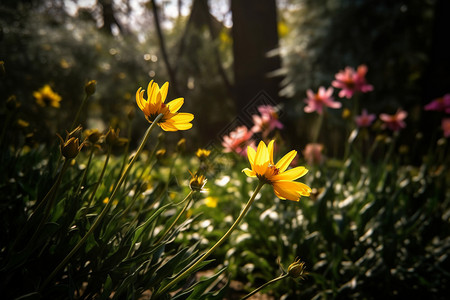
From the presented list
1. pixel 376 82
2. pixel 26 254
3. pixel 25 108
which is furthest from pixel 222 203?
pixel 376 82

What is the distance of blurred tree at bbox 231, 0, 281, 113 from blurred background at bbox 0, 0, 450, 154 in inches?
0.5

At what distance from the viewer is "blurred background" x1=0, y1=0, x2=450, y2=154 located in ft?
11.9

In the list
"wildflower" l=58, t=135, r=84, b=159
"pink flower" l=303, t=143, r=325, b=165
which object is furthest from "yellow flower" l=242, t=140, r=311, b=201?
"pink flower" l=303, t=143, r=325, b=165

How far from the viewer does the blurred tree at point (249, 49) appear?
3969 millimetres

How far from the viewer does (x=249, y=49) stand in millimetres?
3986

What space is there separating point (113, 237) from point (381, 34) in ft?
18.1

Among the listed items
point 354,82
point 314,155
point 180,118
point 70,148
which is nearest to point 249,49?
point 354,82

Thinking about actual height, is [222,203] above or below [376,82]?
above

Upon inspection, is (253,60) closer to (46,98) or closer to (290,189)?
(46,98)

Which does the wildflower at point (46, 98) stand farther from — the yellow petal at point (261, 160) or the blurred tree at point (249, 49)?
the blurred tree at point (249, 49)

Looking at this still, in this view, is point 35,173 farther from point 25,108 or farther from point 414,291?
point 25,108

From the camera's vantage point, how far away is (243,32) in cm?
399

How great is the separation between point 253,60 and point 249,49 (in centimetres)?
15

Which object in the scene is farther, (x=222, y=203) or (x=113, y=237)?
(x=222, y=203)
